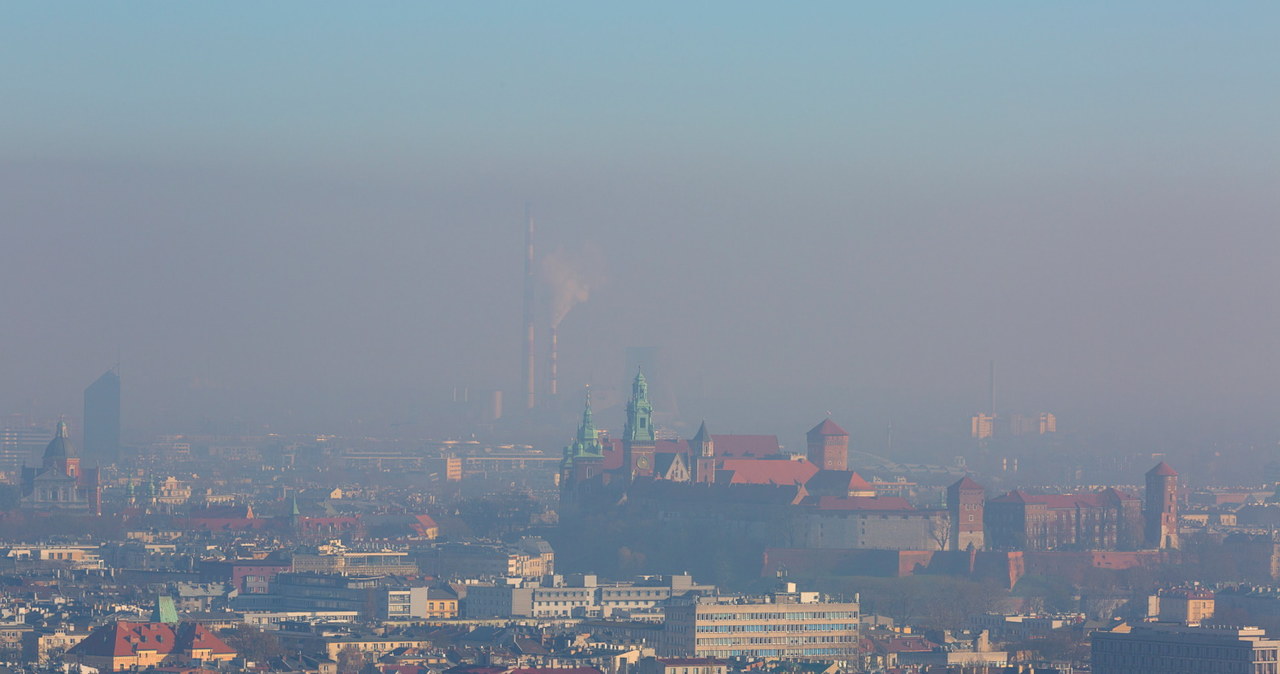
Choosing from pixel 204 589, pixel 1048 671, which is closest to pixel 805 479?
pixel 204 589

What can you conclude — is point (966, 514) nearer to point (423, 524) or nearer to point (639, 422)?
point (639, 422)

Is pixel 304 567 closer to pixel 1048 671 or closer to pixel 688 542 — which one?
pixel 688 542

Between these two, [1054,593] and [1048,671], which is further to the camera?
[1054,593]

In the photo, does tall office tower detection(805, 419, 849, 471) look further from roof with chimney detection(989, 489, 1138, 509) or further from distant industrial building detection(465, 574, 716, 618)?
distant industrial building detection(465, 574, 716, 618)

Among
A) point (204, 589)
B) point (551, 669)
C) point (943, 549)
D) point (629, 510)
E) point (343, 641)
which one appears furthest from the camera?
point (629, 510)

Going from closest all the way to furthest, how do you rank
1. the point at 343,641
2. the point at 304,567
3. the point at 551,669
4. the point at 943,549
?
1. the point at 551,669
2. the point at 343,641
3. the point at 304,567
4. the point at 943,549
